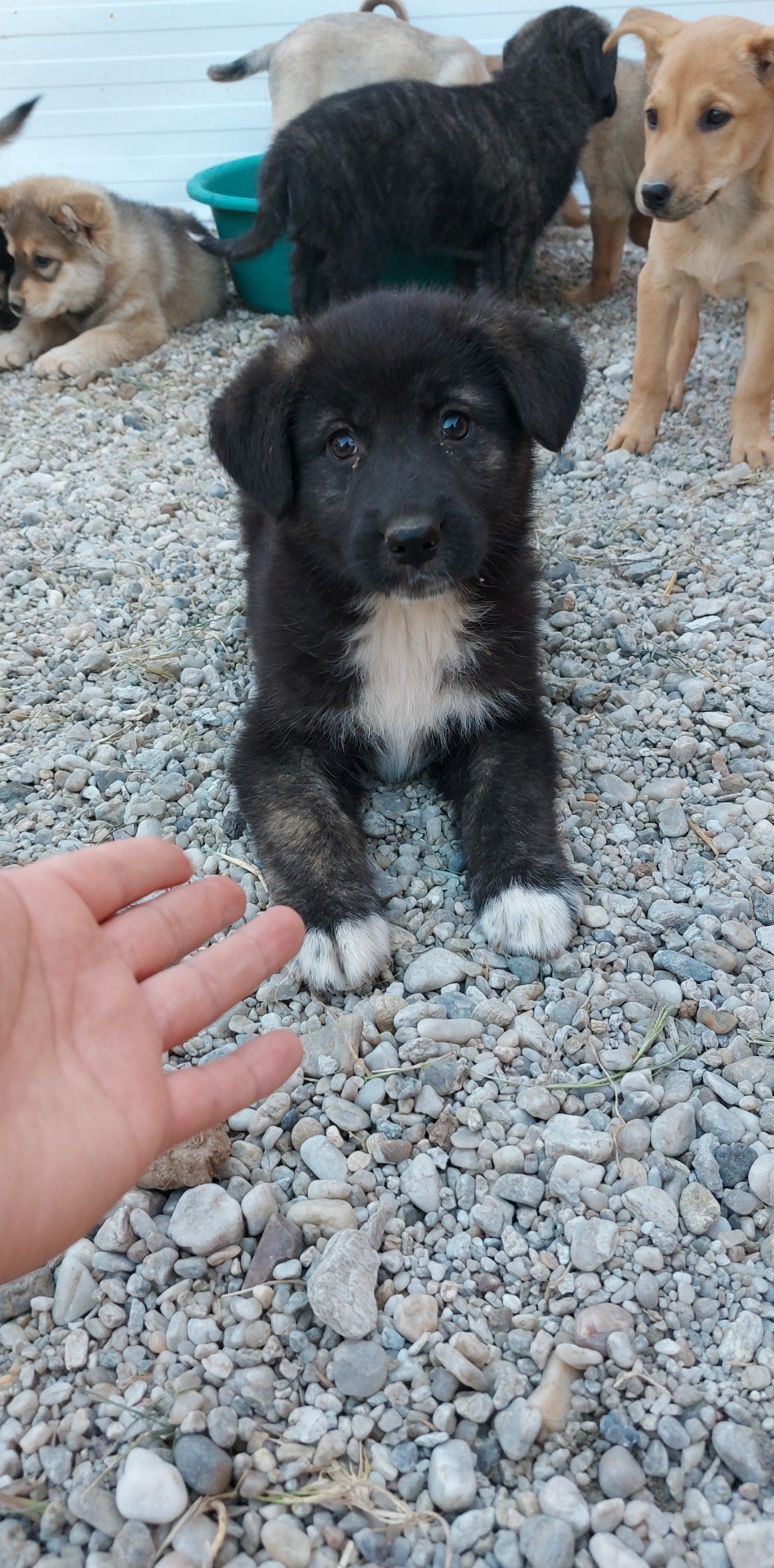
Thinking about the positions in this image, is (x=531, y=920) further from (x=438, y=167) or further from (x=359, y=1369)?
(x=438, y=167)

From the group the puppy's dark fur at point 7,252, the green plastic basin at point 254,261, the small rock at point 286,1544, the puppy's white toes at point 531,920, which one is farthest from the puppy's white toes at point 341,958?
the puppy's dark fur at point 7,252

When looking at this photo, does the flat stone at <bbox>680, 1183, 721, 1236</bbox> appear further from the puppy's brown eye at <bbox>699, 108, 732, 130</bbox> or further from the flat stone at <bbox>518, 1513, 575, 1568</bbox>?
the puppy's brown eye at <bbox>699, 108, 732, 130</bbox>

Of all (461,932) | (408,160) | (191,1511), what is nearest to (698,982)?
(461,932)

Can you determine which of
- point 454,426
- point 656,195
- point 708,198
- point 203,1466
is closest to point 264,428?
point 454,426

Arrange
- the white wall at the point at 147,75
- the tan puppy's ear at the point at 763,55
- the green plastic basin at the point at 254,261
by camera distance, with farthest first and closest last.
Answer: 1. the white wall at the point at 147,75
2. the green plastic basin at the point at 254,261
3. the tan puppy's ear at the point at 763,55

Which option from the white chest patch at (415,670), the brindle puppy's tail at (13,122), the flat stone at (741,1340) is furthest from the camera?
the brindle puppy's tail at (13,122)

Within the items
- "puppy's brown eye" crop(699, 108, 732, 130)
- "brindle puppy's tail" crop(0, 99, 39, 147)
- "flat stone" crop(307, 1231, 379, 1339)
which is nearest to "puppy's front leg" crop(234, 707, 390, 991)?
"flat stone" crop(307, 1231, 379, 1339)

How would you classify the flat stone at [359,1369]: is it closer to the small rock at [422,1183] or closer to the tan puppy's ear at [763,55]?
the small rock at [422,1183]
